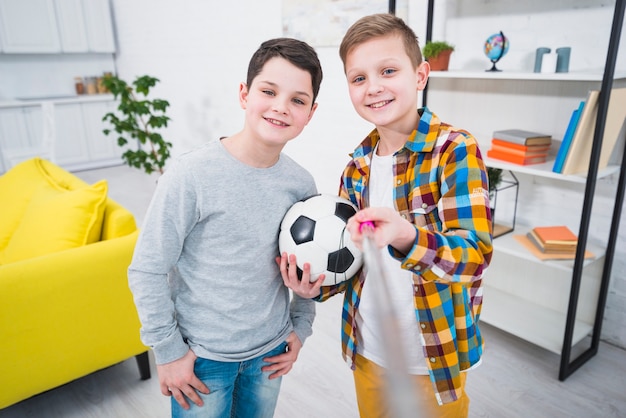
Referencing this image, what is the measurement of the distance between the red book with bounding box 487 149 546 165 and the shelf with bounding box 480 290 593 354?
0.74m

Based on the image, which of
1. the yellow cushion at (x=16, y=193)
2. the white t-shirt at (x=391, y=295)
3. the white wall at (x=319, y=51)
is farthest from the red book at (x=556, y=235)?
the yellow cushion at (x=16, y=193)

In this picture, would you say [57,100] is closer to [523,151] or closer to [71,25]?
[71,25]

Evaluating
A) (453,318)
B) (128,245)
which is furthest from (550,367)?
(128,245)

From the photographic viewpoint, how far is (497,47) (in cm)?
203

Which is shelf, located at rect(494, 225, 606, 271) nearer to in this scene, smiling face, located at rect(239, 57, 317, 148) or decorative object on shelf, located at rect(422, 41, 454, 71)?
decorative object on shelf, located at rect(422, 41, 454, 71)

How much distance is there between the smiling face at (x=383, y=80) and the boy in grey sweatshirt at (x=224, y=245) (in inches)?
4.2

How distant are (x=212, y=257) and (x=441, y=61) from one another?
5.32 feet

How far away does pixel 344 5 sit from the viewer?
281 centimetres

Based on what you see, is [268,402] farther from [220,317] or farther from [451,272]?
[451,272]

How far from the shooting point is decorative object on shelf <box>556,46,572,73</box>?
1878 mm

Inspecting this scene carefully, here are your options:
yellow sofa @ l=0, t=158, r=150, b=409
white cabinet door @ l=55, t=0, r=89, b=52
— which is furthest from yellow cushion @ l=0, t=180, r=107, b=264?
white cabinet door @ l=55, t=0, r=89, b=52

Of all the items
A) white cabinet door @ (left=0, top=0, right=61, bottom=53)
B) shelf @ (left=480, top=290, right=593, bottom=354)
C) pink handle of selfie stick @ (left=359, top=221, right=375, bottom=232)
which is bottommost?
shelf @ (left=480, top=290, right=593, bottom=354)

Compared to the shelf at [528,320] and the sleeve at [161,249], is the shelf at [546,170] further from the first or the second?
the sleeve at [161,249]

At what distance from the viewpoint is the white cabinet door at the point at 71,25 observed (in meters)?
5.48
